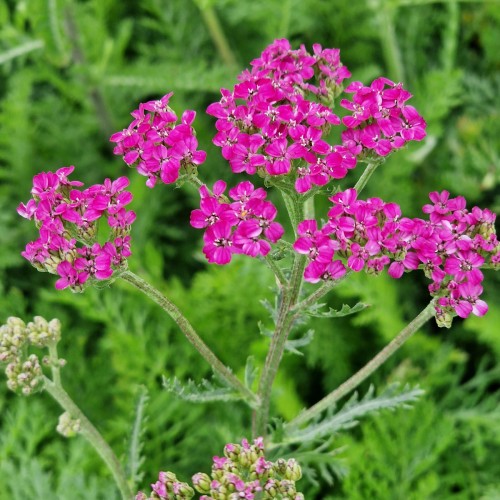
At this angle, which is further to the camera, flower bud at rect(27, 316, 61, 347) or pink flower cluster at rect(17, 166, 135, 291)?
flower bud at rect(27, 316, 61, 347)

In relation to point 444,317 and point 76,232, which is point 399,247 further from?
point 76,232

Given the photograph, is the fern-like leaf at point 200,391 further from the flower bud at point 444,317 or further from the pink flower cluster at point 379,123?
the pink flower cluster at point 379,123

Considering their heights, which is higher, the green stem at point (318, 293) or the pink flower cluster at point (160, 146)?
the pink flower cluster at point (160, 146)

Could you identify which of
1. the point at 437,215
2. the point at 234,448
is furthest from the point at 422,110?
the point at 234,448

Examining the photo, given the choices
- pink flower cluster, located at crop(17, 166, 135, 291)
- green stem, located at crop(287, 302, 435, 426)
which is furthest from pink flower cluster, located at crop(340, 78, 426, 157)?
pink flower cluster, located at crop(17, 166, 135, 291)

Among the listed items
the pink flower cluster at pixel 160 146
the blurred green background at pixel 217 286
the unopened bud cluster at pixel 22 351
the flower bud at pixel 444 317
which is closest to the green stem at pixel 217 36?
the blurred green background at pixel 217 286

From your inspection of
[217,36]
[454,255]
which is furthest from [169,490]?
[217,36]

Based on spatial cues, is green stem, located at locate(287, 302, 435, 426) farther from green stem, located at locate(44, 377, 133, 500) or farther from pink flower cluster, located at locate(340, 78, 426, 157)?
green stem, located at locate(44, 377, 133, 500)
